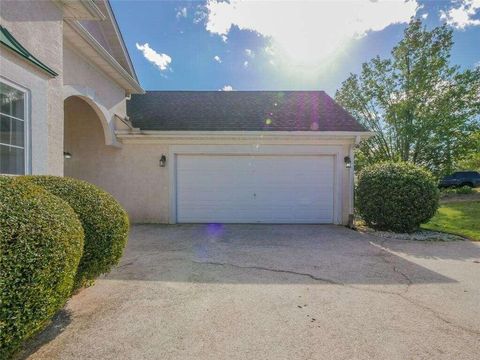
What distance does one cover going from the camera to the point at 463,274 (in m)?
4.31

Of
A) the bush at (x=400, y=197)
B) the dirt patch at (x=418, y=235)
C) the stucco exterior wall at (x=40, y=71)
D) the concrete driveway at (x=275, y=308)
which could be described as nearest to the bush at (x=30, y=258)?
the concrete driveway at (x=275, y=308)

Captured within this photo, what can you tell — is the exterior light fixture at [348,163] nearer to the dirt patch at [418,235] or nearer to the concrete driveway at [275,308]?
the dirt patch at [418,235]

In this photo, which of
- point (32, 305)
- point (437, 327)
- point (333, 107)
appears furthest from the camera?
point (333, 107)

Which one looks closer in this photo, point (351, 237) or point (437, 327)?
point (437, 327)

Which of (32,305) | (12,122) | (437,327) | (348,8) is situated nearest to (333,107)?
(348,8)

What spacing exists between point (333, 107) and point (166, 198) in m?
7.48

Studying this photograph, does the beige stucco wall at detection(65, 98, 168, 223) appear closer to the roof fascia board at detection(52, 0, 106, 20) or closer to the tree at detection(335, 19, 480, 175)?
the roof fascia board at detection(52, 0, 106, 20)

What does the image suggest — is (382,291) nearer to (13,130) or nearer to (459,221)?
(13,130)

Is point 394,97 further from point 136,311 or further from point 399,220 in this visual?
point 136,311

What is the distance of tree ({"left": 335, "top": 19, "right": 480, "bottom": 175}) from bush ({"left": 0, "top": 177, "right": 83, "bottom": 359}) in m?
15.3

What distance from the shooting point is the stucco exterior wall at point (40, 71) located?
387 centimetres

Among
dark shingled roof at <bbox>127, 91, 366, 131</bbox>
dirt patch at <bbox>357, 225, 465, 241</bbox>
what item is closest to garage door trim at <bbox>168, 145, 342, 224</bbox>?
dark shingled roof at <bbox>127, 91, 366, 131</bbox>

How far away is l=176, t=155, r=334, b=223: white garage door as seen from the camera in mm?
8719

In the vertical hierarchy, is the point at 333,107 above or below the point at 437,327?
above
